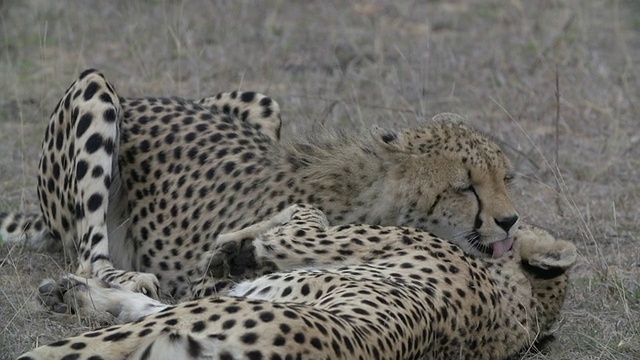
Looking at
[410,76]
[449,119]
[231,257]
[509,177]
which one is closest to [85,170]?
[231,257]

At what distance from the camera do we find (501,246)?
459 cm

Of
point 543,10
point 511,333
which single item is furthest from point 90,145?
point 543,10

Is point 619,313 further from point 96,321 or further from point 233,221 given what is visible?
point 96,321

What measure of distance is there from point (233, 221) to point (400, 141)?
2.33 feet

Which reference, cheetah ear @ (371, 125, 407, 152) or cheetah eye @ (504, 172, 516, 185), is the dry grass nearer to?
cheetah eye @ (504, 172, 516, 185)

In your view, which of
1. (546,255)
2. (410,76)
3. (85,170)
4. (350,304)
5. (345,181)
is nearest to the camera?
(350,304)

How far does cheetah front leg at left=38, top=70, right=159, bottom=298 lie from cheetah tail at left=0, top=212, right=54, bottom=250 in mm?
81

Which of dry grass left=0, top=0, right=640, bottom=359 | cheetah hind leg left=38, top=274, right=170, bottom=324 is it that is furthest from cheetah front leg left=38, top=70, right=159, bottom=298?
cheetah hind leg left=38, top=274, right=170, bottom=324

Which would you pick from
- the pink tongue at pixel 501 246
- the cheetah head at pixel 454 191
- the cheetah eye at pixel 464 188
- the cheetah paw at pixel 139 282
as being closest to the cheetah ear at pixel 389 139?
the cheetah head at pixel 454 191

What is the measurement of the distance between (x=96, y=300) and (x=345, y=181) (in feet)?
3.55

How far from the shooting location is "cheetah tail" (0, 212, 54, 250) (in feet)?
17.7

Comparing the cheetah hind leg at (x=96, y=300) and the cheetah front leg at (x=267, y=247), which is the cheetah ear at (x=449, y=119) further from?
the cheetah hind leg at (x=96, y=300)

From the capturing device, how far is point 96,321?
424cm

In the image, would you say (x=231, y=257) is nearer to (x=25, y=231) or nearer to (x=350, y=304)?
(x=350, y=304)
